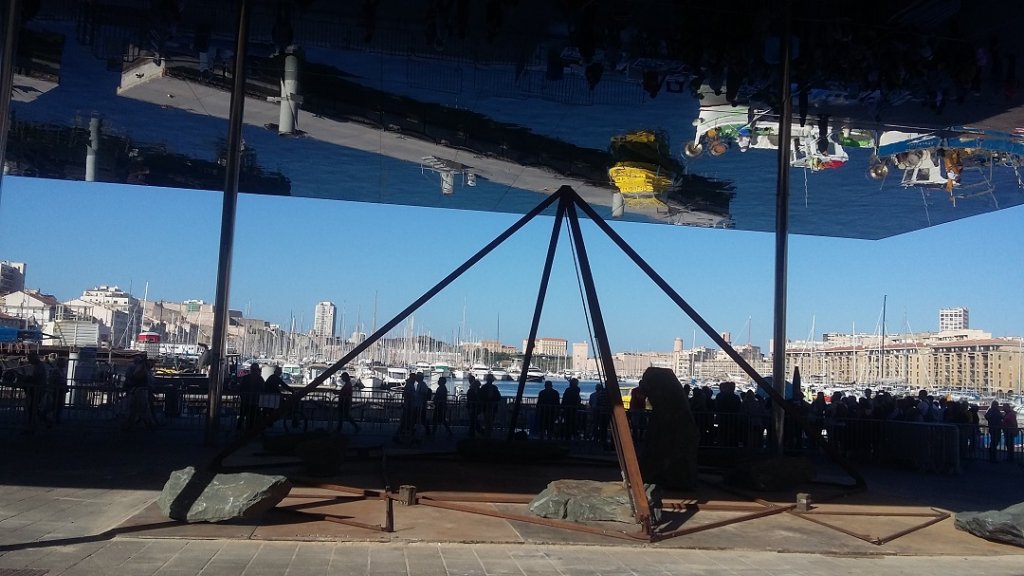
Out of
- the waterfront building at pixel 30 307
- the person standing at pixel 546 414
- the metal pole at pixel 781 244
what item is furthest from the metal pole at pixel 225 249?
the waterfront building at pixel 30 307

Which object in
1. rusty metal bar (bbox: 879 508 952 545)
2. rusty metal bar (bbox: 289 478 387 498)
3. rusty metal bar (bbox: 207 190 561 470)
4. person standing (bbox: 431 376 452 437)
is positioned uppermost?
rusty metal bar (bbox: 207 190 561 470)

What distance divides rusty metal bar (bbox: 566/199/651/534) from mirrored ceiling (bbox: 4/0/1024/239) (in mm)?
4624

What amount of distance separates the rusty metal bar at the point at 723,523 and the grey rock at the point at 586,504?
1.29 ft

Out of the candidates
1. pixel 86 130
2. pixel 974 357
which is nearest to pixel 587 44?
pixel 86 130

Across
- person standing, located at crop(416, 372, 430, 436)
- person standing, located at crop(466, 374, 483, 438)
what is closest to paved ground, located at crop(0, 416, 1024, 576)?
person standing, located at crop(416, 372, 430, 436)

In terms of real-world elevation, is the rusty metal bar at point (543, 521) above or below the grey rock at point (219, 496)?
below

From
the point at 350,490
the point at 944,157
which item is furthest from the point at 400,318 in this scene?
the point at 944,157

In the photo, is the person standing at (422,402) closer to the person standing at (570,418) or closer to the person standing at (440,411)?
the person standing at (440,411)

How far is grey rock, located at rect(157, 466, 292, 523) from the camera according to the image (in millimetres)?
7559

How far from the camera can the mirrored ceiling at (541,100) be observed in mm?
13438

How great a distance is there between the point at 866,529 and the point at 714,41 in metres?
7.98

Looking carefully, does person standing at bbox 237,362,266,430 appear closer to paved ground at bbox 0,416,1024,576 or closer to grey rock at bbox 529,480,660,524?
paved ground at bbox 0,416,1024,576

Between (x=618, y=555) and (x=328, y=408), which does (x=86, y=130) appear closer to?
(x=328, y=408)

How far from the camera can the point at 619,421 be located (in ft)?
28.1
